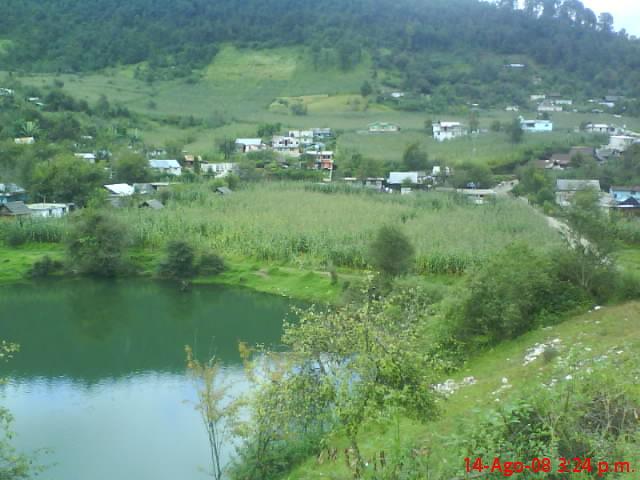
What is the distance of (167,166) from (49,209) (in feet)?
36.8

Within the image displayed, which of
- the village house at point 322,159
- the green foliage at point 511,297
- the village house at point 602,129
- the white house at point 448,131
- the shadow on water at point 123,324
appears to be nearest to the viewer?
the green foliage at point 511,297

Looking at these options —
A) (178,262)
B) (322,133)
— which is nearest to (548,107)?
(322,133)

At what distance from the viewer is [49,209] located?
32.3 meters

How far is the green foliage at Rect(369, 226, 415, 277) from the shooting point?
20844mm

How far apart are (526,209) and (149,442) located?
23.2 m

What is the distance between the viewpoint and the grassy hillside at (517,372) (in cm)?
713

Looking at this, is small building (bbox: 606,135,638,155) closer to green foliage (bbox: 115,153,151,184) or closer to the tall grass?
the tall grass

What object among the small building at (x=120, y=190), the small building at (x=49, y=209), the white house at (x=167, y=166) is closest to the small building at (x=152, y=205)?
the small building at (x=120, y=190)

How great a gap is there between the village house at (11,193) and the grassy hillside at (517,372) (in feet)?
90.1

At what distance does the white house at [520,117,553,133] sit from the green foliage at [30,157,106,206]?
116 ft

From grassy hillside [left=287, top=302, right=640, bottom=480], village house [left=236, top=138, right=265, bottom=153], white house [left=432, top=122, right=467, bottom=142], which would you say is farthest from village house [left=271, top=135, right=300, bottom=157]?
grassy hillside [left=287, top=302, right=640, bottom=480]

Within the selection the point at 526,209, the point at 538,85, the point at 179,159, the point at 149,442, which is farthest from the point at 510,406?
the point at 538,85

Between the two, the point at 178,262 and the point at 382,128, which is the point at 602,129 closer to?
the point at 382,128

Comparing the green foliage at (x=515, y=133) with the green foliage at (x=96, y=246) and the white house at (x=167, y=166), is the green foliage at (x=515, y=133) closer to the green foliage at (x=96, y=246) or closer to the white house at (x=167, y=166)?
the white house at (x=167, y=166)
